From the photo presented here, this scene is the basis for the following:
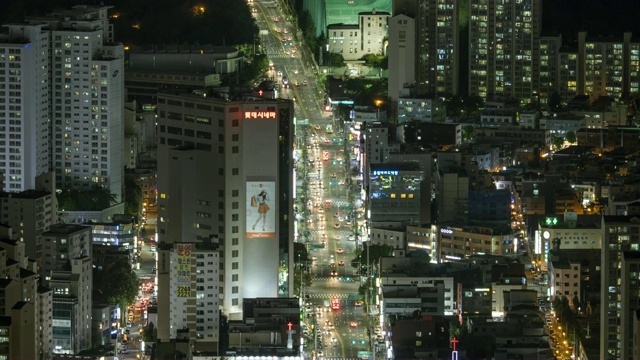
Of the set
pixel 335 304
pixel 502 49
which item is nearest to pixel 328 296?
pixel 335 304

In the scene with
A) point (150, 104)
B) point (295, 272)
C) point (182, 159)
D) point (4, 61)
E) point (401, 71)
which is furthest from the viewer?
point (401, 71)

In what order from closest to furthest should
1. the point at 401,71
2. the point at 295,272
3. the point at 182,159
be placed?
the point at 182,159, the point at 295,272, the point at 401,71

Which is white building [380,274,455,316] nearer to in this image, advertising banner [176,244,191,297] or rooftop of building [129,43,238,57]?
advertising banner [176,244,191,297]

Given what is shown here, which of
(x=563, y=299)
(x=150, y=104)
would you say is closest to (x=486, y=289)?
(x=563, y=299)

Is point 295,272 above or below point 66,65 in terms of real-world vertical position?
below

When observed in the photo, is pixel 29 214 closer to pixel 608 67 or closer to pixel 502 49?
pixel 502 49

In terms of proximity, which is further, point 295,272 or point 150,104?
point 150,104

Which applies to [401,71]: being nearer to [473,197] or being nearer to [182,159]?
[473,197]

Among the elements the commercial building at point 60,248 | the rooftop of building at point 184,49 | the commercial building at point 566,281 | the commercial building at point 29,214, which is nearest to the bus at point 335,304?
A: the commercial building at point 566,281
